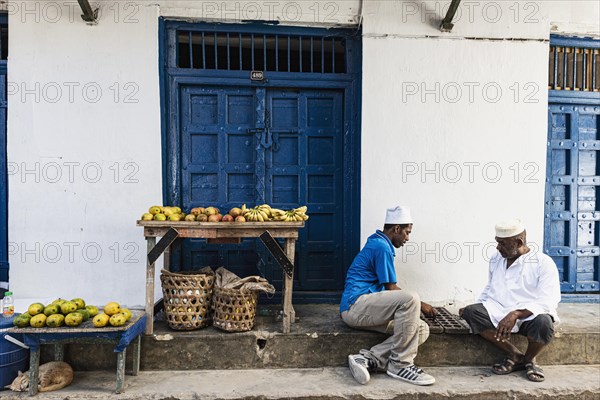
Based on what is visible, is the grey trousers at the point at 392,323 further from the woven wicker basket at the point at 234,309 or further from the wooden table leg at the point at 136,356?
the wooden table leg at the point at 136,356

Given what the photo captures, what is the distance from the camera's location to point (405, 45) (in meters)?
4.88

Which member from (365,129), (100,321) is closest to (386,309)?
(365,129)

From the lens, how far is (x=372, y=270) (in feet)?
13.4

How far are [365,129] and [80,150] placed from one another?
117 inches

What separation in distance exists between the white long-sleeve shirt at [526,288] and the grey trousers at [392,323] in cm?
73

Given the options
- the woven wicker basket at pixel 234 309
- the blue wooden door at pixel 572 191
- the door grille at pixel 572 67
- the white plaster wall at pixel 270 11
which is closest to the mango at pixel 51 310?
the woven wicker basket at pixel 234 309

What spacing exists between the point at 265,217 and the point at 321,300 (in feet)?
4.76

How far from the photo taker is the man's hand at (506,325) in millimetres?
3789

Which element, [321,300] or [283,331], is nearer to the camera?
[283,331]

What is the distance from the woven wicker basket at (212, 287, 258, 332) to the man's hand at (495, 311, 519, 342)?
2145mm

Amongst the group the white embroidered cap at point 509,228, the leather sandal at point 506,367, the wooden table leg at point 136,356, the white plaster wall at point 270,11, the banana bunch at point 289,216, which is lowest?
the leather sandal at point 506,367

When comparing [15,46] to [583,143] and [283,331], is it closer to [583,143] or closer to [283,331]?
[283,331]

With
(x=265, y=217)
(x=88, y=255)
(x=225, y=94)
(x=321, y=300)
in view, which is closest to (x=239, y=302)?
(x=265, y=217)

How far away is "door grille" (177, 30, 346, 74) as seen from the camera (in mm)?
4957
